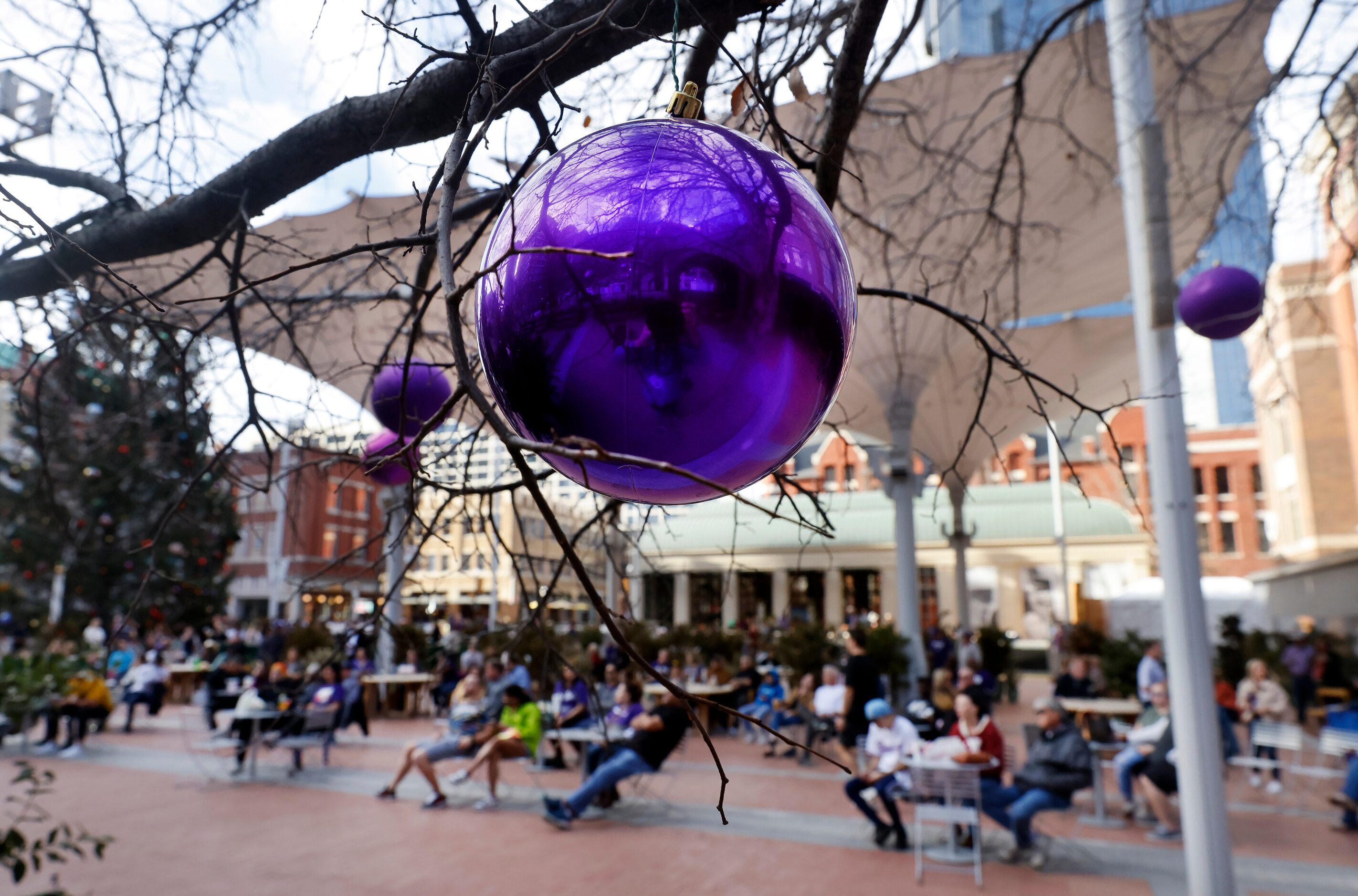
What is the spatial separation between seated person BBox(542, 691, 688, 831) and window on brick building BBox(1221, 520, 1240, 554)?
45.3m

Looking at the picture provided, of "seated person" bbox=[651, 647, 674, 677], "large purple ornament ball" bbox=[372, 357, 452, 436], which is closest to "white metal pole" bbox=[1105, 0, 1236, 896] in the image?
"large purple ornament ball" bbox=[372, 357, 452, 436]

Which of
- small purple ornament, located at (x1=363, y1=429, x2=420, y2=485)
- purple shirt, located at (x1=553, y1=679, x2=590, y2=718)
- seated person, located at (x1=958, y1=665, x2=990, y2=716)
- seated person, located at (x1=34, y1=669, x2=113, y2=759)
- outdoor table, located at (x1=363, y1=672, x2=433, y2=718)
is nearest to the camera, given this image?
small purple ornament, located at (x1=363, y1=429, x2=420, y2=485)

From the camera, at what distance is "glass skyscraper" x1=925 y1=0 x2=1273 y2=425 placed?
439 cm

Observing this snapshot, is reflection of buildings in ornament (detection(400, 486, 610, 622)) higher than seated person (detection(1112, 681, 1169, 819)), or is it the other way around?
reflection of buildings in ornament (detection(400, 486, 610, 622))

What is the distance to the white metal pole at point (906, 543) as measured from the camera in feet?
43.5

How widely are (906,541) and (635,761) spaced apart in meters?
7.16

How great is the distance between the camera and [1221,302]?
4227 millimetres

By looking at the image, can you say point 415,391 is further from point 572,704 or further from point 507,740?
point 572,704

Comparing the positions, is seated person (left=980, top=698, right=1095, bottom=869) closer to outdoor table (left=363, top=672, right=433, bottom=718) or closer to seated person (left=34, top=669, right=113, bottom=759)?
outdoor table (left=363, top=672, right=433, bottom=718)

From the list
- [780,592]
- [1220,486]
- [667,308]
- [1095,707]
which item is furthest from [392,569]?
[1220,486]

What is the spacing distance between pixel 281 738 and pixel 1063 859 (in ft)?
28.0

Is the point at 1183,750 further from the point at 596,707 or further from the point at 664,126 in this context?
the point at 664,126

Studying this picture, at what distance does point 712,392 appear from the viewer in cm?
108

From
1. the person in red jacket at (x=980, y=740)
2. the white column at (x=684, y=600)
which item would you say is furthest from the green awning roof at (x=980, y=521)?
the person in red jacket at (x=980, y=740)
